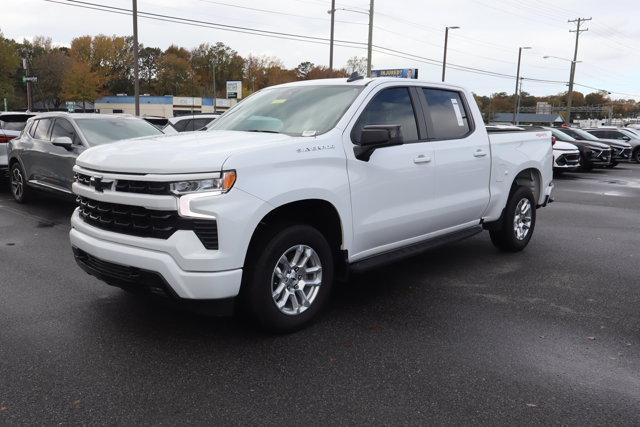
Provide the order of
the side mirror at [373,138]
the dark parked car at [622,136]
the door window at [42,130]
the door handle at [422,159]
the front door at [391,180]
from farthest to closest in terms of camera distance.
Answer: the dark parked car at [622,136], the door window at [42,130], the door handle at [422,159], the front door at [391,180], the side mirror at [373,138]

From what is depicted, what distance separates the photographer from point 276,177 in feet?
12.6

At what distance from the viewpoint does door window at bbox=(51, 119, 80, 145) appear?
8586 mm

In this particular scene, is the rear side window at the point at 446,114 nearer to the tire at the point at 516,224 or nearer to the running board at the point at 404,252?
the running board at the point at 404,252

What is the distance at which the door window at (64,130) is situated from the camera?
8586 mm

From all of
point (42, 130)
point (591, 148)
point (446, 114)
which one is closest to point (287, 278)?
point (446, 114)

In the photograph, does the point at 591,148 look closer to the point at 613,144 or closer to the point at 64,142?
the point at 613,144

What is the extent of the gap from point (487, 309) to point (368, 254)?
3.90 ft

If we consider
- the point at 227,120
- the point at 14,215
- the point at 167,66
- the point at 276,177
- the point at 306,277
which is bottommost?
the point at 14,215

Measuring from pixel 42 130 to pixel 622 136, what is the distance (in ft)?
83.2

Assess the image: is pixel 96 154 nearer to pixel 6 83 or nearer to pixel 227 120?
pixel 227 120

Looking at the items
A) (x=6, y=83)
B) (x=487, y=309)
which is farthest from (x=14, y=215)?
(x=6, y=83)

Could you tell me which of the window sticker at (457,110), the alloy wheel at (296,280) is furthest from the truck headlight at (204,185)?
the window sticker at (457,110)

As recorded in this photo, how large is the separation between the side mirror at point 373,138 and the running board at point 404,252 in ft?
2.84

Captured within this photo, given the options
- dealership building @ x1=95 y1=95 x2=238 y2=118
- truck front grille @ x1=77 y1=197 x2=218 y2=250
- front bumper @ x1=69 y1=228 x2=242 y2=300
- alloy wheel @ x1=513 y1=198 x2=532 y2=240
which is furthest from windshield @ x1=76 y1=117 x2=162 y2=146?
dealership building @ x1=95 y1=95 x2=238 y2=118
